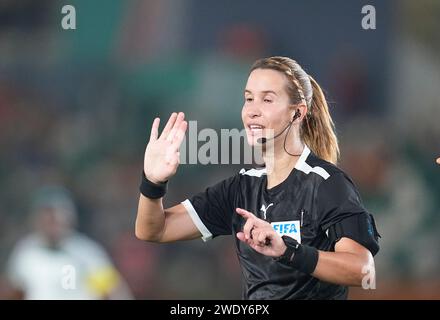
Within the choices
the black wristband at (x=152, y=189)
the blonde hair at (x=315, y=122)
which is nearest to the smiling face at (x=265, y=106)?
the blonde hair at (x=315, y=122)

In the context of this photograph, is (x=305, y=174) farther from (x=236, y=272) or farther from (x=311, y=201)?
(x=236, y=272)

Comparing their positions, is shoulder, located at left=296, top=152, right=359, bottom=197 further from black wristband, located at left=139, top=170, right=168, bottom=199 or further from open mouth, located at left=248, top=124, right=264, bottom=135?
black wristband, located at left=139, top=170, right=168, bottom=199

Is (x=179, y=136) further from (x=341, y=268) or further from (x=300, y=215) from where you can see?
(x=341, y=268)

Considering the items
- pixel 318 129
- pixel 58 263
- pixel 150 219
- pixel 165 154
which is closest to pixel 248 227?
pixel 165 154

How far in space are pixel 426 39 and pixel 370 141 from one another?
3.69 ft

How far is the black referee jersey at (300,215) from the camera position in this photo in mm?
3160

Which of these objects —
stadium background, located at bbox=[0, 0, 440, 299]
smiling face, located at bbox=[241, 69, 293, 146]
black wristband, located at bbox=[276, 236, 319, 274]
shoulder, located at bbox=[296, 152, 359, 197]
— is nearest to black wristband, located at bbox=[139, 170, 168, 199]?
smiling face, located at bbox=[241, 69, 293, 146]

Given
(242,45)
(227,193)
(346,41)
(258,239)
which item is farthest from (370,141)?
(258,239)

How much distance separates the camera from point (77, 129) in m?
7.31

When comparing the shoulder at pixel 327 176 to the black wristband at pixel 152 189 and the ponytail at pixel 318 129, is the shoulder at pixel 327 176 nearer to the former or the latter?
the ponytail at pixel 318 129

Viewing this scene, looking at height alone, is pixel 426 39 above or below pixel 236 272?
above

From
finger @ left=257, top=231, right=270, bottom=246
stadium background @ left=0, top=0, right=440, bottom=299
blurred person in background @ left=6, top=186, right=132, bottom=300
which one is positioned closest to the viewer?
finger @ left=257, top=231, right=270, bottom=246

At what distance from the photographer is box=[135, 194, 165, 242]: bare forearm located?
3.45 metres

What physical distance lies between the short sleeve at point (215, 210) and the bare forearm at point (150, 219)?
7.3 inches
